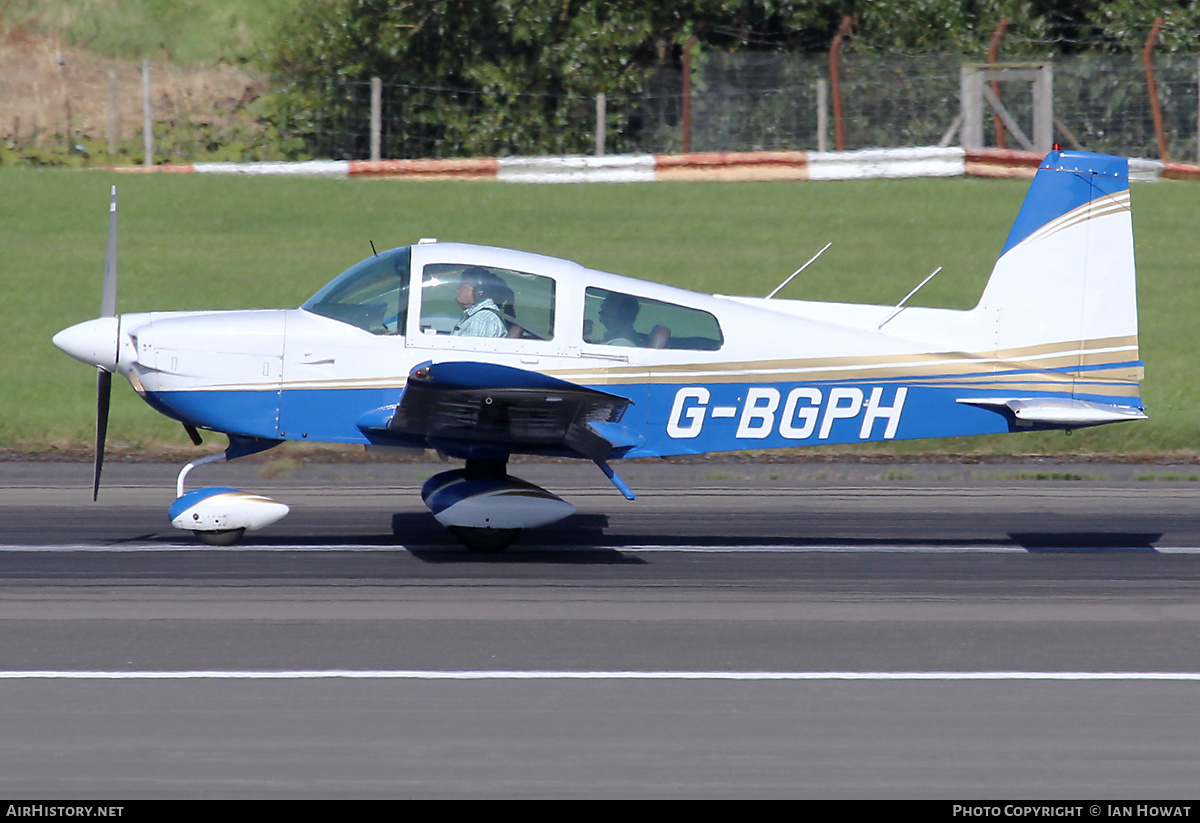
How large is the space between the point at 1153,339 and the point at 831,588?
33.1 ft

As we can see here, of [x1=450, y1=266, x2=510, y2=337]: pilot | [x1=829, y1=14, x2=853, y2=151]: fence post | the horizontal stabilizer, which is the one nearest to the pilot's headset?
[x1=450, y1=266, x2=510, y2=337]: pilot

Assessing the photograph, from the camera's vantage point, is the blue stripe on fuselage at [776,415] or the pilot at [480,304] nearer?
the pilot at [480,304]

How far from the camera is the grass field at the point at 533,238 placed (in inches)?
658

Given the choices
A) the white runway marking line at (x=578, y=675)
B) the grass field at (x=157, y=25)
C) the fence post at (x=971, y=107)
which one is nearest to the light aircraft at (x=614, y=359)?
the white runway marking line at (x=578, y=675)

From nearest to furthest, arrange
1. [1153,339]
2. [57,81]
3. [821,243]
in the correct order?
[1153,339], [821,243], [57,81]

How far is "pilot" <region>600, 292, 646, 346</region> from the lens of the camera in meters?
8.88

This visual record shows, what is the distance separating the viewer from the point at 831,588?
8.38 metres

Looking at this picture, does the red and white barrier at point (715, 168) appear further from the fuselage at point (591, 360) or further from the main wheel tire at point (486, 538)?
the main wheel tire at point (486, 538)

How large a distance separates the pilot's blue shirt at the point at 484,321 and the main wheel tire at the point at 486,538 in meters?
1.35

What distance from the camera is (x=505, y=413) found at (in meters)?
8.59

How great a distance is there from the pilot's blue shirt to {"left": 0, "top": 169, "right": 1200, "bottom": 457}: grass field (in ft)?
22.2

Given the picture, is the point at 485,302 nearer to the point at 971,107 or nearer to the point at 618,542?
the point at 618,542
